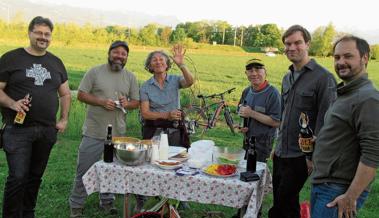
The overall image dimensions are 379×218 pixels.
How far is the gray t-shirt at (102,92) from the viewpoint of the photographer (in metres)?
4.54

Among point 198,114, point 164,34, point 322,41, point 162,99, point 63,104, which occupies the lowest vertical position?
point 198,114

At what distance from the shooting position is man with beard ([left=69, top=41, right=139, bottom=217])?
4531mm

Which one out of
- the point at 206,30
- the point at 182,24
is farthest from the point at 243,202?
the point at 182,24

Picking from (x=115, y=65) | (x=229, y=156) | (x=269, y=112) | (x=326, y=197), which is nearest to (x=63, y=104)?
(x=115, y=65)

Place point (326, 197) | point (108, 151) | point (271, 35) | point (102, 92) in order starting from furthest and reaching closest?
point (271, 35)
point (102, 92)
point (108, 151)
point (326, 197)

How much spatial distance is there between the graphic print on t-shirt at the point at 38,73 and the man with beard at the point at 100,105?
625 mm

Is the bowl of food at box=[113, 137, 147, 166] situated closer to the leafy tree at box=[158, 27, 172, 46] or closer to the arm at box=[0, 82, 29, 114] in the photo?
the arm at box=[0, 82, 29, 114]

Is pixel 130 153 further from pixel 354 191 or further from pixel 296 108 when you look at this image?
pixel 354 191

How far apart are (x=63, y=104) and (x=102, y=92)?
435 millimetres

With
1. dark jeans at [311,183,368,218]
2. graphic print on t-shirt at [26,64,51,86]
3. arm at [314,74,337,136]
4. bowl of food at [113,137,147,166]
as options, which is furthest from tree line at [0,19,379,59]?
dark jeans at [311,183,368,218]

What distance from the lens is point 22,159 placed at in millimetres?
3863

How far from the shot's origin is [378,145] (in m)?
2.36

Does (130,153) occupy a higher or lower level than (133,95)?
lower

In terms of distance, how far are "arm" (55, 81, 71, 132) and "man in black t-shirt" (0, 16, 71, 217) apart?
0.15 meters
